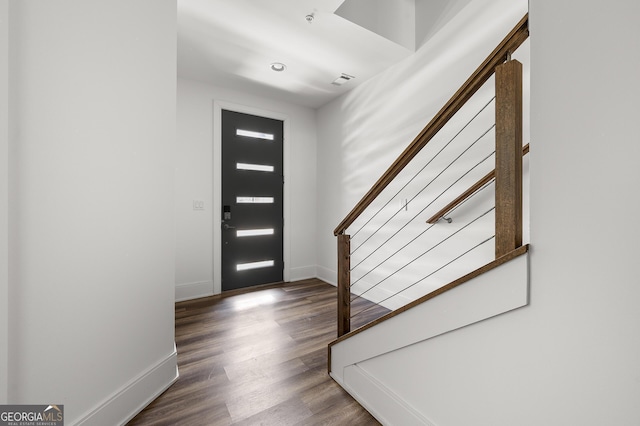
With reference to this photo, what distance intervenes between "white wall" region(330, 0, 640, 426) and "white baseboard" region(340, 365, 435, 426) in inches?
17.5

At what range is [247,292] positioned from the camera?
140 inches

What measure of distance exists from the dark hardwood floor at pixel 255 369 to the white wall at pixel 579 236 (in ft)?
3.12

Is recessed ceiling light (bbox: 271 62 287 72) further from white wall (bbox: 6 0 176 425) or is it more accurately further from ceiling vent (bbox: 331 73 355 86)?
white wall (bbox: 6 0 176 425)

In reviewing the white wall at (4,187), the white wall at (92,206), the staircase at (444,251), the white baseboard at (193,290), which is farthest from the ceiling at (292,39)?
the white baseboard at (193,290)

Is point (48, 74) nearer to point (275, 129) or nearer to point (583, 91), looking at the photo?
point (583, 91)

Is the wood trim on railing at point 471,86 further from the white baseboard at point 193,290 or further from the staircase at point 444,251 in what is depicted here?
the white baseboard at point 193,290

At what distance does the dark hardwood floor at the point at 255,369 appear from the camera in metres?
1.49

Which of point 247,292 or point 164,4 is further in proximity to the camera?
point 247,292

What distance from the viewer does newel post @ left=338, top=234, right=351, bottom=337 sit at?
5.78 feet

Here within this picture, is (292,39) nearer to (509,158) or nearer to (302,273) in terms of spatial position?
(509,158)

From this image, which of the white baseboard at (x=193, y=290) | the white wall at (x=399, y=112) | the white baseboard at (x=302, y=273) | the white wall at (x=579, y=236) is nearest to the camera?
the white wall at (x=579, y=236)

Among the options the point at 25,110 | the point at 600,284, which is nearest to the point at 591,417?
the point at 600,284

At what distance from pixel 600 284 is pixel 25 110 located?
2067 mm

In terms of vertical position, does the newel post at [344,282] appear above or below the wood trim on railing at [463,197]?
below
